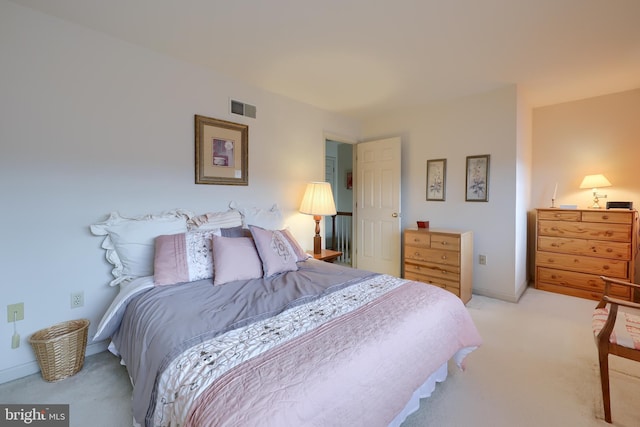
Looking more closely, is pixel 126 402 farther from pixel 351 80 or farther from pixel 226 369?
pixel 351 80

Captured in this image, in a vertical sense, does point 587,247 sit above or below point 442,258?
above

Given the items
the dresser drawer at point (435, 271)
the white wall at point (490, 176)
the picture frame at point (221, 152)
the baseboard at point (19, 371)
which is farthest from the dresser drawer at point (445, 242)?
the baseboard at point (19, 371)

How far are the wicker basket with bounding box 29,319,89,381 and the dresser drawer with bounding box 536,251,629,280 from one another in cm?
477

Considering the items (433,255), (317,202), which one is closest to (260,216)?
(317,202)

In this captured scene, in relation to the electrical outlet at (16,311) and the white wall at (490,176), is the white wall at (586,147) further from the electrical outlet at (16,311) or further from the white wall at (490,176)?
the electrical outlet at (16,311)

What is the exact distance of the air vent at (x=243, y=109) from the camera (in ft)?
9.63

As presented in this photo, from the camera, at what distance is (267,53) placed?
242 centimetres

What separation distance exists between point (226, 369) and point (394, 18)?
7.53 feet

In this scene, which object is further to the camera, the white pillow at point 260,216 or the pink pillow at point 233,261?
the white pillow at point 260,216

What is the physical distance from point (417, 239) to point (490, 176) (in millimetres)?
1116

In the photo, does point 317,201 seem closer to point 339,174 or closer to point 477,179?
point 477,179

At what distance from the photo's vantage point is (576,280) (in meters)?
3.36

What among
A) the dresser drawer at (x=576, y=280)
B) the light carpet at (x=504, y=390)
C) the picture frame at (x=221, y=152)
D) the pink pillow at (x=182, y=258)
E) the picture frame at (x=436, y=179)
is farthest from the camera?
the picture frame at (x=436, y=179)

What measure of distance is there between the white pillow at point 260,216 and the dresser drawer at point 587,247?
333 cm
